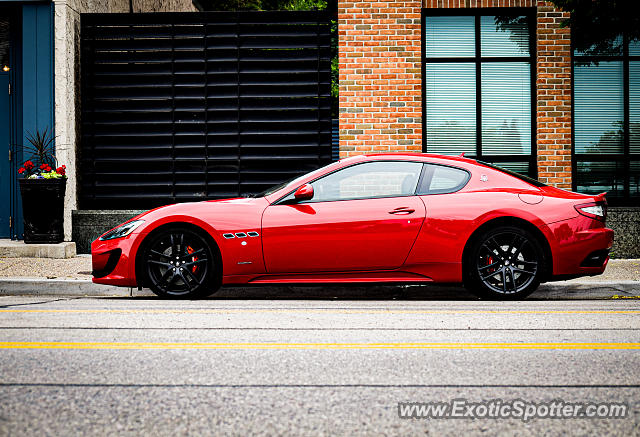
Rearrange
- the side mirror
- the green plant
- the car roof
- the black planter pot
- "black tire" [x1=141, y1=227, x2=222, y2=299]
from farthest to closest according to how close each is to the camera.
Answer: the green plant → the black planter pot → the car roof → "black tire" [x1=141, y1=227, x2=222, y2=299] → the side mirror

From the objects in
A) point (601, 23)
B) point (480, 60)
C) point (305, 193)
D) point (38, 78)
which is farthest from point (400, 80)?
point (38, 78)

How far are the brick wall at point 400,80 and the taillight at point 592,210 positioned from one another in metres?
4.66

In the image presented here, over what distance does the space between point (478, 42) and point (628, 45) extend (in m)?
2.35

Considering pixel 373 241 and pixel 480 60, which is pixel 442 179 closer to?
pixel 373 241

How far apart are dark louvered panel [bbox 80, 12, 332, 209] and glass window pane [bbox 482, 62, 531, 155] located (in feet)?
8.20

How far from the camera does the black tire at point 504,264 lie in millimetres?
7113

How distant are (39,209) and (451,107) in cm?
646

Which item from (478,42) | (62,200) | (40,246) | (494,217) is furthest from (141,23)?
(494,217)

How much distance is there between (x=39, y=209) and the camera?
1120cm

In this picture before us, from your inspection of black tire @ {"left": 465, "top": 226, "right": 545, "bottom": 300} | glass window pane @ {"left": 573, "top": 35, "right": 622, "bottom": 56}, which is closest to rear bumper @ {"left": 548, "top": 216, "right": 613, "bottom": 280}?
black tire @ {"left": 465, "top": 226, "right": 545, "bottom": 300}

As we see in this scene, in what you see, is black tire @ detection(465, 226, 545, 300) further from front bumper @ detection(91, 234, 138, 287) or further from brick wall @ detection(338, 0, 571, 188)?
brick wall @ detection(338, 0, 571, 188)

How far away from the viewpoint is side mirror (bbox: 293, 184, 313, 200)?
7.07m

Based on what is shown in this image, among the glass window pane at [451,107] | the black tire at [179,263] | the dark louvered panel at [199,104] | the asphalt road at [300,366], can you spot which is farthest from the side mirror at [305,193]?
the glass window pane at [451,107]

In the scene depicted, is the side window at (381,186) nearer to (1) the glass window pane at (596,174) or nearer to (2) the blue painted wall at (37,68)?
(1) the glass window pane at (596,174)
